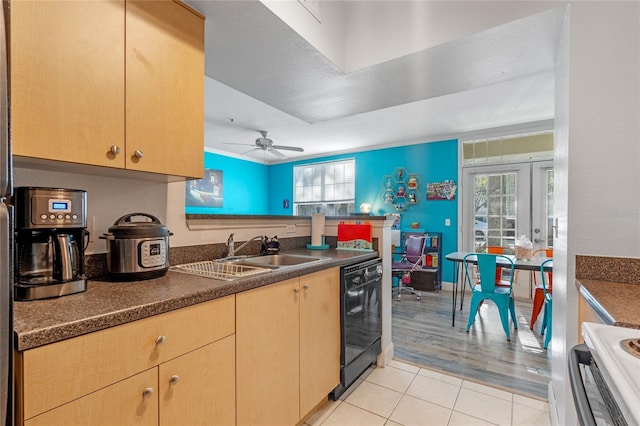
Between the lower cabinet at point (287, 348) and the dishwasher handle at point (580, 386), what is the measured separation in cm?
106

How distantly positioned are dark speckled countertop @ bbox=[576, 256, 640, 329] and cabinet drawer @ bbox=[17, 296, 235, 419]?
4.13 ft

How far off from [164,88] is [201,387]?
120 centimetres

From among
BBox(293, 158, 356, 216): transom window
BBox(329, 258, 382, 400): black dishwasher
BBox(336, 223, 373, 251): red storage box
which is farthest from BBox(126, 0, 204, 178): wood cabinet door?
BBox(293, 158, 356, 216): transom window

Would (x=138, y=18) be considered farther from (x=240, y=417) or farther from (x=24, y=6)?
(x=240, y=417)

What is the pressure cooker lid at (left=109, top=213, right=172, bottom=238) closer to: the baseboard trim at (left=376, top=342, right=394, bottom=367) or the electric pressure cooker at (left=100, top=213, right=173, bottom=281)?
the electric pressure cooker at (left=100, top=213, right=173, bottom=281)

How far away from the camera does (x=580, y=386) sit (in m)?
0.68

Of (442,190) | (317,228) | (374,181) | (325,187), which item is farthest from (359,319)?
(325,187)

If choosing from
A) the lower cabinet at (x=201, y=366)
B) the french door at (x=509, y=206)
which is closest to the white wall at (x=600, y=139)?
the lower cabinet at (x=201, y=366)

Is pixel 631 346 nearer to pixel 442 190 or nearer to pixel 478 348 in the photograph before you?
pixel 478 348

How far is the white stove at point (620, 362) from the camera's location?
47 centimetres

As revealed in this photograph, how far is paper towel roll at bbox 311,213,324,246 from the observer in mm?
2557

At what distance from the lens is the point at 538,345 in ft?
9.00

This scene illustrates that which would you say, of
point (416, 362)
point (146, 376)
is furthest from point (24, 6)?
point (416, 362)

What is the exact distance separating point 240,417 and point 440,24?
2.18 m
